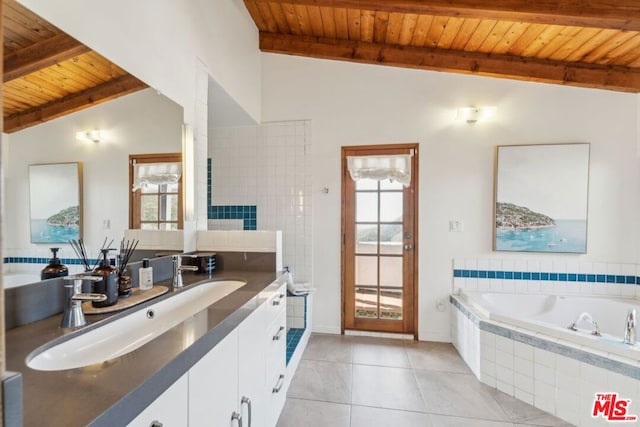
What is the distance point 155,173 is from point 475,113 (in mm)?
2717

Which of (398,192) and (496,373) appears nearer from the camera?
(496,373)

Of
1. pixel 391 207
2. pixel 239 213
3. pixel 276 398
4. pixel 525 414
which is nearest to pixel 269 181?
pixel 239 213

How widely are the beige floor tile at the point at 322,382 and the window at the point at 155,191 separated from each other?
1397mm

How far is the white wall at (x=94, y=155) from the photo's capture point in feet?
3.06

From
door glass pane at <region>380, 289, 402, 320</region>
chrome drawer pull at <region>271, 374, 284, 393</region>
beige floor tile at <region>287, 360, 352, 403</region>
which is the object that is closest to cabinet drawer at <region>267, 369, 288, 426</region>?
chrome drawer pull at <region>271, 374, 284, 393</region>

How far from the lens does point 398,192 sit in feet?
9.91

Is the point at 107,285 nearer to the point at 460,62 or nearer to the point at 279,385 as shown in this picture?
the point at 279,385

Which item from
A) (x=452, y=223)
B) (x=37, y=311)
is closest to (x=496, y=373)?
(x=452, y=223)

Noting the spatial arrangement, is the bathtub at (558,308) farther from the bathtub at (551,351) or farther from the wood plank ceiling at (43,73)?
the wood plank ceiling at (43,73)

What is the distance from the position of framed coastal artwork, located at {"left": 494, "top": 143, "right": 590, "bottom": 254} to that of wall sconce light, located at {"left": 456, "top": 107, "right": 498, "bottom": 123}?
34 cm

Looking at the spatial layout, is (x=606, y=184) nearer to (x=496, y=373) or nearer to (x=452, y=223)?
(x=452, y=223)

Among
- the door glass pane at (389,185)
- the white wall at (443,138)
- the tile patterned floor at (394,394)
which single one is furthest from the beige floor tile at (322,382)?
the door glass pane at (389,185)

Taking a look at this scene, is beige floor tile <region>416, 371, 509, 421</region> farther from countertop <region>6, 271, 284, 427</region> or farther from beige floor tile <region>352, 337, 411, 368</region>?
countertop <region>6, 271, 284, 427</region>

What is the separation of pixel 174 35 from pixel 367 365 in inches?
106
